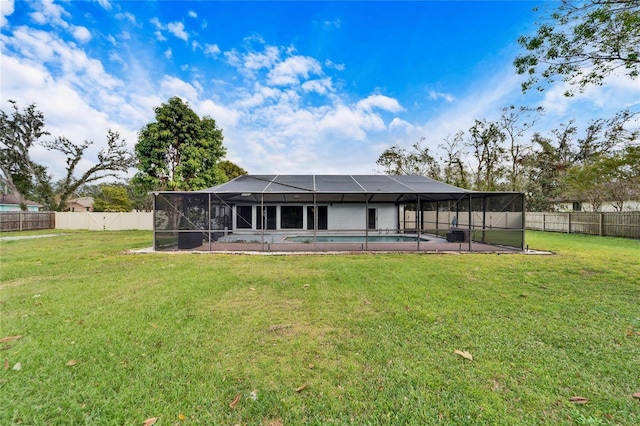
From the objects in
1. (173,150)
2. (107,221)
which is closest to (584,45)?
(173,150)

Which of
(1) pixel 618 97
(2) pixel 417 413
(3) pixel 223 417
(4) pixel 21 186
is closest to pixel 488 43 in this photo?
(1) pixel 618 97

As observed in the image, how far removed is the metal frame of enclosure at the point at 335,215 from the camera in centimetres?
934

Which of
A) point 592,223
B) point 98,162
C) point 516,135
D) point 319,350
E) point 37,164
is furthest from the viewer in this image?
point 37,164

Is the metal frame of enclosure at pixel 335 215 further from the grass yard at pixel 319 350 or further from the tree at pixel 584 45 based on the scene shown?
the tree at pixel 584 45

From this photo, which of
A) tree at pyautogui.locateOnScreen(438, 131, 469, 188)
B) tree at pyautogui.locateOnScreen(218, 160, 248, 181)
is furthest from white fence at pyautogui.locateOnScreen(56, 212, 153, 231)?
tree at pyautogui.locateOnScreen(438, 131, 469, 188)

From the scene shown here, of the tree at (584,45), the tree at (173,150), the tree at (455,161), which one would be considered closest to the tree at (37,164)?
the tree at (173,150)

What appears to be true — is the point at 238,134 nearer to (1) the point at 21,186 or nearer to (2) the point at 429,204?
(2) the point at 429,204

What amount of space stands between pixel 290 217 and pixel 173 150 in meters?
7.50

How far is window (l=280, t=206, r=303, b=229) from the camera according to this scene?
15.6 m

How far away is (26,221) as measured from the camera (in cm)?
1777

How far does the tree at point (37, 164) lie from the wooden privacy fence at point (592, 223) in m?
31.4

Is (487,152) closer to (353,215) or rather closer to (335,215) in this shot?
(353,215)

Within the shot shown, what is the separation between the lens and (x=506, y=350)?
251 cm

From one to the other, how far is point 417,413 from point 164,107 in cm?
1651
